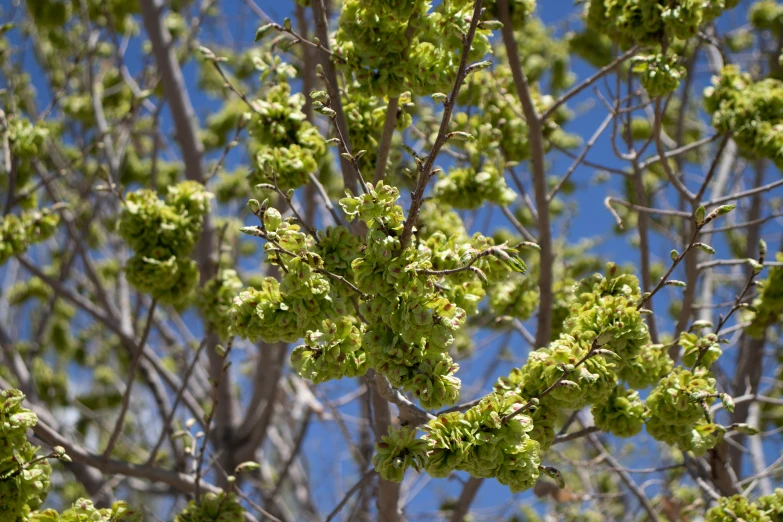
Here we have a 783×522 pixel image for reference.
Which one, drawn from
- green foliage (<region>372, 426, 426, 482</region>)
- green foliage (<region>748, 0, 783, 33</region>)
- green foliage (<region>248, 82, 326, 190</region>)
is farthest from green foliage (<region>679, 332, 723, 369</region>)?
green foliage (<region>748, 0, 783, 33</region>)

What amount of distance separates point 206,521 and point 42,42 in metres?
6.19

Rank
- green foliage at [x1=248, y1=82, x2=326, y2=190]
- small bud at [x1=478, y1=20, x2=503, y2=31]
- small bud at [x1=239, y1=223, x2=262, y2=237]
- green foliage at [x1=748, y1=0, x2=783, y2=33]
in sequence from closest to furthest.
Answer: small bud at [x1=239, y1=223, x2=262, y2=237] < small bud at [x1=478, y1=20, x2=503, y2=31] < green foliage at [x1=248, y1=82, x2=326, y2=190] < green foliage at [x1=748, y1=0, x2=783, y2=33]

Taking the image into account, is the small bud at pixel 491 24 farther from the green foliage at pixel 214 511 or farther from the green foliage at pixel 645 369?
the green foliage at pixel 214 511

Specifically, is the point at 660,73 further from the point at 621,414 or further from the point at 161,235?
the point at 161,235

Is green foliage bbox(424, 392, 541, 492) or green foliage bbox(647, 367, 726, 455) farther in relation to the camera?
green foliage bbox(647, 367, 726, 455)

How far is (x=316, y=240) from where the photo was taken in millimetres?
2582

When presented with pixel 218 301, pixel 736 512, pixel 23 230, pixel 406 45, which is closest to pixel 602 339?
pixel 736 512

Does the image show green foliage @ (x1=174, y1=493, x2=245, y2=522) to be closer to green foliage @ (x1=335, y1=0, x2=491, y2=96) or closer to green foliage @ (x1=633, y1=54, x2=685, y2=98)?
green foliage @ (x1=335, y1=0, x2=491, y2=96)

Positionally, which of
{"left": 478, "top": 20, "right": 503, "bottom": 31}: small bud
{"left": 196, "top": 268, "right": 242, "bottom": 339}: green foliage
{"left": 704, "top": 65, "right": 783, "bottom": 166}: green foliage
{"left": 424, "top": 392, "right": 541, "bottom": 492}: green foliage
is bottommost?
{"left": 424, "top": 392, "right": 541, "bottom": 492}: green foliage

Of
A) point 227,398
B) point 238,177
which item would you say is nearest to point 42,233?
point 227,398

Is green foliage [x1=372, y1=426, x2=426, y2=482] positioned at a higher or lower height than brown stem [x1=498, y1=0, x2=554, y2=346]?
lower

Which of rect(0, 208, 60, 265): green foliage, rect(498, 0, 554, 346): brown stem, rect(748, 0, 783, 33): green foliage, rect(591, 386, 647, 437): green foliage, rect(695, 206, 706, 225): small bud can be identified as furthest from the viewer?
rect(748, 0, 783, 33): green foliage

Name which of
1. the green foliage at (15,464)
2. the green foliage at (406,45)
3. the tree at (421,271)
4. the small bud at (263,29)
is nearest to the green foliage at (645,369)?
the tree at (421,271)

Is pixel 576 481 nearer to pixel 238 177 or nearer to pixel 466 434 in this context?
pixel 238 177
